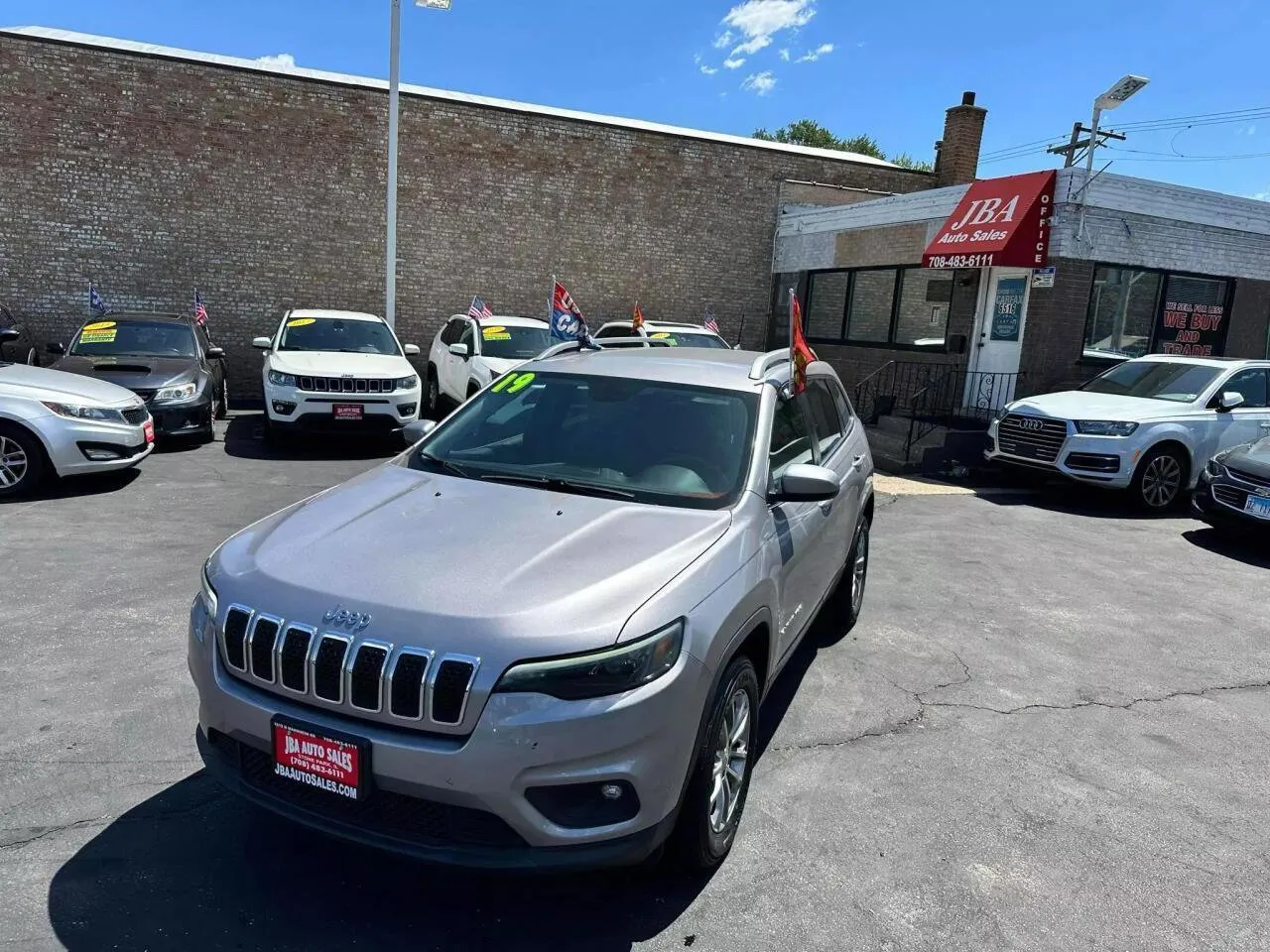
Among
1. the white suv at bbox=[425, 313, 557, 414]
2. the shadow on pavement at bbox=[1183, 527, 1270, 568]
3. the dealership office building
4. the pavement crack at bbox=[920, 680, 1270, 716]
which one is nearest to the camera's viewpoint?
the pavement crack at bbox=[920, 680, 1270, 716]

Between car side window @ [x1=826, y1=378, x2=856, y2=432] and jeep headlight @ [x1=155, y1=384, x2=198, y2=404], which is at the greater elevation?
car side window @ [x1=826, y1=378, x2=856, y2=432]

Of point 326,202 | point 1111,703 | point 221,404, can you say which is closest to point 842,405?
point 1111,703

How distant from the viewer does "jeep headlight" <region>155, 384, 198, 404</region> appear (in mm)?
9680

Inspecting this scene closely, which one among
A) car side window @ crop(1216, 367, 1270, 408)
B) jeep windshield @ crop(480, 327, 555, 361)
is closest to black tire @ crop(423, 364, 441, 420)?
jeep windshield @ crop(480, 327, 555, 361)

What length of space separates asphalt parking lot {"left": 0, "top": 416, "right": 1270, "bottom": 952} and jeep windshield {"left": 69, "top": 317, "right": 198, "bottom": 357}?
484 centimetres

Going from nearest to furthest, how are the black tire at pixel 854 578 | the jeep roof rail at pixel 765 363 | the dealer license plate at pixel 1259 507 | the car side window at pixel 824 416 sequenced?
the jeep roof rail at pixel 765 363, the car side window at pixel 824 416, the black tire at pixel 854 578, the dealer license plate at pixel 1259 507

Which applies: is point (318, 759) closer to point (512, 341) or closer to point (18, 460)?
point (18, 460)

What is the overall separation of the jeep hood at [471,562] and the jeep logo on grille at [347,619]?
0.07 ft

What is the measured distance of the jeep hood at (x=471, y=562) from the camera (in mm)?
2408

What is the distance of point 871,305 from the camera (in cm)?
1614

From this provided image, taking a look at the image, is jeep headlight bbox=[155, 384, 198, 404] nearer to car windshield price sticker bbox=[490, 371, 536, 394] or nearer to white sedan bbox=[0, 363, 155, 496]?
white sedan bbox=[0, 363, 155, 496]

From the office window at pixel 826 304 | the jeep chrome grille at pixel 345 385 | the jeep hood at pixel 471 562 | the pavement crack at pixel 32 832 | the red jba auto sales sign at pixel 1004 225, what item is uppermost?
the red jba auto sales sign at pixel 1004 225

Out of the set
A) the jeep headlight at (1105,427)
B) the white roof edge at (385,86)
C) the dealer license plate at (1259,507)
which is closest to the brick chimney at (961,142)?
the white roof edge at (385,86)

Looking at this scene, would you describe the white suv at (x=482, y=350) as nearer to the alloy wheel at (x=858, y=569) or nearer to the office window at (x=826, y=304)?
the office window at (x=826, y=304)
